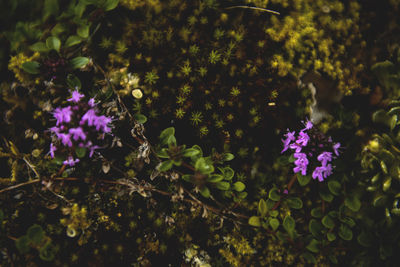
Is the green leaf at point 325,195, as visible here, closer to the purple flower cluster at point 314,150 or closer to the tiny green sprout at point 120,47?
the purple flower cluster at point 314,150

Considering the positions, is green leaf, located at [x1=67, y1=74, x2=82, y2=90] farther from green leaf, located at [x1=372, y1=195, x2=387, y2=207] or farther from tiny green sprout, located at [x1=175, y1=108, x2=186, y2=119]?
green leaf, located at [x1=372, y1=195, x2=387, y2=207]

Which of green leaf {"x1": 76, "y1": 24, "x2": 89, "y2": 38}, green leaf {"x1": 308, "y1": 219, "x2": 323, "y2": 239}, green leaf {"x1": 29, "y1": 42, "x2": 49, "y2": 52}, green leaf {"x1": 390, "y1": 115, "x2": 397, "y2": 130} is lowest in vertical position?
green leaf {"x1": 308, "y1": 219, "x2": 323, "y2": 239}

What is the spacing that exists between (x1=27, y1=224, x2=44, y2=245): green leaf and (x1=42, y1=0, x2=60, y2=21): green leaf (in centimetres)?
175

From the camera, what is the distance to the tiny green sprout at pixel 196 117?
2813 millimetres

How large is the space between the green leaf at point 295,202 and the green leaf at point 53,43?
2.41 m

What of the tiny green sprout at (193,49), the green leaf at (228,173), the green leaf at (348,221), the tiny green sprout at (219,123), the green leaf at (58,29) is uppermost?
the green leaf at (58,29)

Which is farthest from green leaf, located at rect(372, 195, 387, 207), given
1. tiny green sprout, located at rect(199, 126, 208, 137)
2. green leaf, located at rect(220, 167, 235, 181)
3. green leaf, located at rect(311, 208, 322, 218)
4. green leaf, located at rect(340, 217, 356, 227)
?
tiny green sprout, located at rect(199, 126, 208, 137)

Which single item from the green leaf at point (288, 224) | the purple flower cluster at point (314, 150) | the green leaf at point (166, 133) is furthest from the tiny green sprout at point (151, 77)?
the green leaf at point (288, 224)

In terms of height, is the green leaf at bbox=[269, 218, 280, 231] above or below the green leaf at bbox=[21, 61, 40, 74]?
below

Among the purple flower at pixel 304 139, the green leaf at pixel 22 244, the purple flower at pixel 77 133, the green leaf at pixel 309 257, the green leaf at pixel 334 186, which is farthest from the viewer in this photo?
the green leaf at pixel 334 186

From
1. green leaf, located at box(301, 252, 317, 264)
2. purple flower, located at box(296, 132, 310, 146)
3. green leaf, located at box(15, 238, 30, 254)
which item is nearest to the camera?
green leaf, located at box(15, 238, 30, 254)

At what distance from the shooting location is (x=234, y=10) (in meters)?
2.93

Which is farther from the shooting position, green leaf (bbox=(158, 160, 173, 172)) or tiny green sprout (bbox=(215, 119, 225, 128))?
tiny green sprout (bbox=(215, 119, 225, 128))

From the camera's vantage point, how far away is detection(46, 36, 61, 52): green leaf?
94.7 inches
